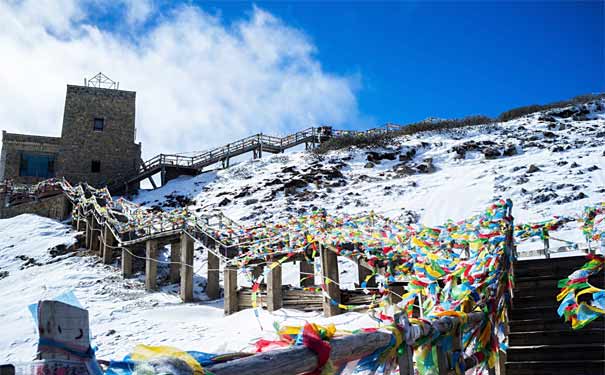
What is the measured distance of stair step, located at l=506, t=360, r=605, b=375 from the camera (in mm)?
5168

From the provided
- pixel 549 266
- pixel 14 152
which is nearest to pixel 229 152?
pixel 14 152

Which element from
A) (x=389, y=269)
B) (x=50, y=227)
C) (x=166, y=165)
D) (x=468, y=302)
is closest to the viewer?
(x=468, y=302)

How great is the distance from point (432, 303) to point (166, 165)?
107ft

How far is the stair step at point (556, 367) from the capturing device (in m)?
5.17

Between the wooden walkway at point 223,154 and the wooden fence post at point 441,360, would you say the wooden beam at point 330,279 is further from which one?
the wooden walkway at point 223,154

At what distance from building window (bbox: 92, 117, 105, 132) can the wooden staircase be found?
1399 inches

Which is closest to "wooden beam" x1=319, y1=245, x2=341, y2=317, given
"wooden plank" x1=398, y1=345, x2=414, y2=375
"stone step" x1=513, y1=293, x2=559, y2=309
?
"stone step" x1=513, y1=293, x2=559, y2=309

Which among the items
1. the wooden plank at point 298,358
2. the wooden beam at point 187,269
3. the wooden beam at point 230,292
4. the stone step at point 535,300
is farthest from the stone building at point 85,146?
the wooden plank at point 298,358

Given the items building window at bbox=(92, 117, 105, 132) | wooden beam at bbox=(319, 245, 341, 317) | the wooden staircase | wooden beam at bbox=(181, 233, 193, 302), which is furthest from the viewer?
building window at bbox=(92, 117, 105, 132)

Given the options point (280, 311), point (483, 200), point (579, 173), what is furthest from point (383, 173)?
point (280, 311)

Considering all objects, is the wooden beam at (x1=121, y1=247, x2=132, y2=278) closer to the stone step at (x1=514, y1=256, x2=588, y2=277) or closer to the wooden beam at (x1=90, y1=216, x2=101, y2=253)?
the wooden beam at (x1=90, y1=216, x2=101, y2=253)

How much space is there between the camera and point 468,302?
14.7ft

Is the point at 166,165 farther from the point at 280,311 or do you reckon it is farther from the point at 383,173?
the point at 280,311

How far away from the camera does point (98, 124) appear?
36.7 meters
